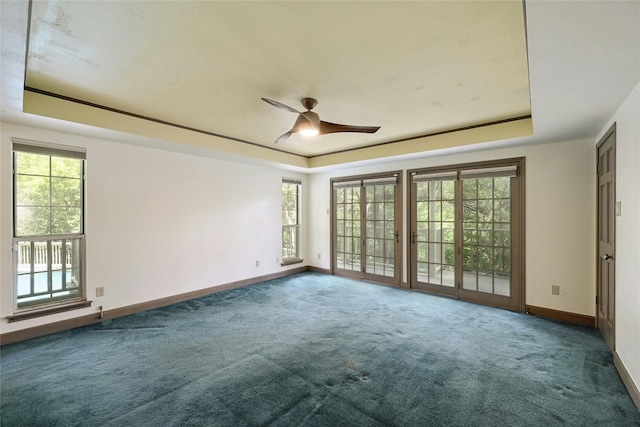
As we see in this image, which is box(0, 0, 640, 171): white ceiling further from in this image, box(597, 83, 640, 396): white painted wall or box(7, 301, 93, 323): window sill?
box(7, 301, 93, 323): window sill

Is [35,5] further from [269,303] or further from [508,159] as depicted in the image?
[508,159]

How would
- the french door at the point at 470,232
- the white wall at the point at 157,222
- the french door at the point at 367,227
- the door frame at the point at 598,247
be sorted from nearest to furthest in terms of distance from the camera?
1. the door frame at the point at 598,247
2. the white wall at the point at 157,222
3. the french door at the point at 470,232
4. the french door at the point at 367,227

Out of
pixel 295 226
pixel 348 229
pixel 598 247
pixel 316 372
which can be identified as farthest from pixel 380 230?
pixel 316 372

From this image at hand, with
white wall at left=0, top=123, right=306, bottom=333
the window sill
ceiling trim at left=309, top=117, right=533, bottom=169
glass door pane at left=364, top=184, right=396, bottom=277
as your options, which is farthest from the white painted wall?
the window sill

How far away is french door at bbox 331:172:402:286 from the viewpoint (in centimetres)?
550

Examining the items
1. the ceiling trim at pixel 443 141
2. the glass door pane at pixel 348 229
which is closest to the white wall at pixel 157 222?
the glass door pane at pixel 348 229

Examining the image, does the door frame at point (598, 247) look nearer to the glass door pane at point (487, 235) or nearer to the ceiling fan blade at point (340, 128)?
the glass door pane at point (487, 235)

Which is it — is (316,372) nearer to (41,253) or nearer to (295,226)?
(41,253)

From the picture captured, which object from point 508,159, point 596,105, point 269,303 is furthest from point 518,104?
point 269,303

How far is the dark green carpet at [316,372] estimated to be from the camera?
2014 mm

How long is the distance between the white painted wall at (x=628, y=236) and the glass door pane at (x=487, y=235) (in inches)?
64.3

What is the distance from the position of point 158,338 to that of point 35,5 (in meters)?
3.02

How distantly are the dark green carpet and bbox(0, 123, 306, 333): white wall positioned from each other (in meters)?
0.61

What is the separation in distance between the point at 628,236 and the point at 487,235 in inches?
83.1
